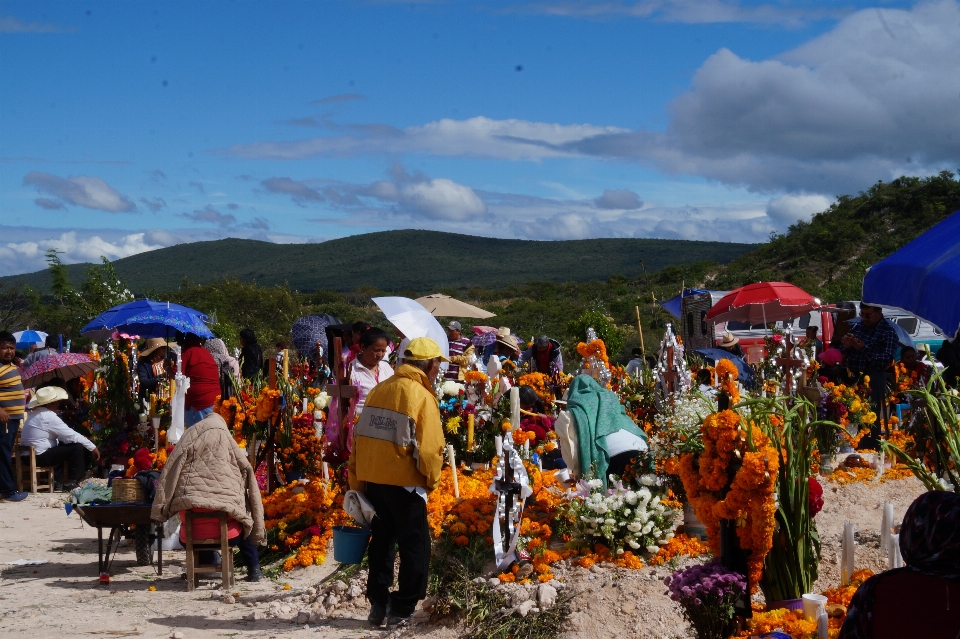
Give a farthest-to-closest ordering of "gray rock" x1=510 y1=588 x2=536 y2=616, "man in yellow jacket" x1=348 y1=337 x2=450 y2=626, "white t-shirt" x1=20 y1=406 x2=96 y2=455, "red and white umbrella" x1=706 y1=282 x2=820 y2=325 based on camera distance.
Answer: "red and white umbrella" x1=706 y1=282 x2=820 y2=325 → "white t-shirt" x1=20 y1=406 x2=96 y2=455 → "gray rock" x1=510 y1=588 x2=536 y2=616 → "man in yellow jacket" x1=348 y1=337 x2=450 y2=626

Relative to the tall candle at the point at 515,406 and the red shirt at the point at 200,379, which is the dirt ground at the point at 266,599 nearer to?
the tall candle at the point at 515,406

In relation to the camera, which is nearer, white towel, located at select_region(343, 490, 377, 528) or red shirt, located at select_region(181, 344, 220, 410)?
white towel, located at select_region(343, 490, 377, 528)

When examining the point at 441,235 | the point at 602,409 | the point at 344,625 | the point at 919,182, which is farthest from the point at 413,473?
the point at 441,235

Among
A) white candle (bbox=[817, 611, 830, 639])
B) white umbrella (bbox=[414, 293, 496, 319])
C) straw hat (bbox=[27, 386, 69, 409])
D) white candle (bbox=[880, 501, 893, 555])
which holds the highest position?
white umbrella (bbox=[414, 293, 496, 319])

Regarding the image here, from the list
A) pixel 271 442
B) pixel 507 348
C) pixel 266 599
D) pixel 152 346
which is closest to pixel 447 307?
pixel 507 348

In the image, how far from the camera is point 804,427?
485cm

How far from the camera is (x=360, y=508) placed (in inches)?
245

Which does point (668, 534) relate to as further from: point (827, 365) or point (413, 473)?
point (827, 365)

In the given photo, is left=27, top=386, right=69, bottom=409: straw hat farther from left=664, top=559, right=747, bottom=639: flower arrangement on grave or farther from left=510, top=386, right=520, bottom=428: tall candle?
left=664, top=559, right=747, bottom=639: flower arrangement on grave

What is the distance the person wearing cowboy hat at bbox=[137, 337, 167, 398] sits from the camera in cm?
1242

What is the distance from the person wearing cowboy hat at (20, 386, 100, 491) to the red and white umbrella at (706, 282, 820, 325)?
10736 millimetres

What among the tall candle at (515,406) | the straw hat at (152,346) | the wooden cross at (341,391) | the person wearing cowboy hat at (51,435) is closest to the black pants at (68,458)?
the person wearing cowboy hat at (51,435)

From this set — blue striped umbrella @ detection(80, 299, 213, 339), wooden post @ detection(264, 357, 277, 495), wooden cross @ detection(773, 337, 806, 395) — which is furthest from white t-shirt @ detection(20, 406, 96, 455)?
wooden cross @ detection(773, 337, 806, 395)

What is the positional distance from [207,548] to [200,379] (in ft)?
11.0
